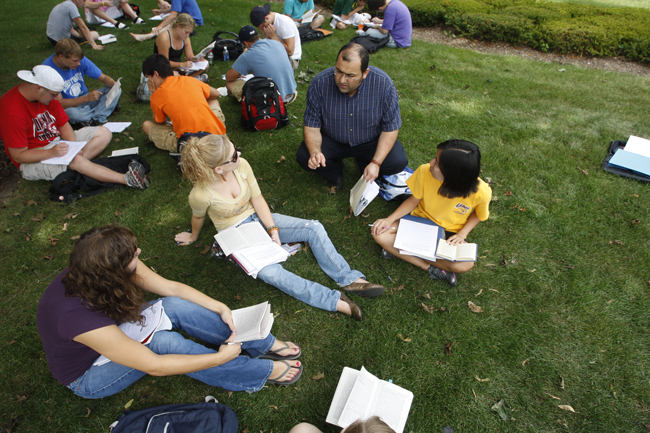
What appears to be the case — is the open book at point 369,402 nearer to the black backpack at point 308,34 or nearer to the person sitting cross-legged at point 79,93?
the person sitting cross-legged at point 79,93

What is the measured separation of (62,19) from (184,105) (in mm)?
6745

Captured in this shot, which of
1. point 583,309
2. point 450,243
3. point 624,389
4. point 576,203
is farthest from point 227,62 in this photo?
point 624,389

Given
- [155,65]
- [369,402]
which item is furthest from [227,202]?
[155,65]

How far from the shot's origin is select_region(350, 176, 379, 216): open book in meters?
4.03

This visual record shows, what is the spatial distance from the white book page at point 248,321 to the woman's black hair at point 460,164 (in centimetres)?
213

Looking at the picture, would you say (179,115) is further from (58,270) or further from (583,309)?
(583,309)

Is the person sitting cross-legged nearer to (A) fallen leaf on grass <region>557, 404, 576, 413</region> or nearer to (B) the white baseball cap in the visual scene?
(B) the white baseball cap

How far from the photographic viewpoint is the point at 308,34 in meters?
9.27

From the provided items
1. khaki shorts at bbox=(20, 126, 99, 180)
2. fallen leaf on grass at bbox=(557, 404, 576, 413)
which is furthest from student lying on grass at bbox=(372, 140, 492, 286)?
khaki shorts at bbox=(20, 126, 99, 180)

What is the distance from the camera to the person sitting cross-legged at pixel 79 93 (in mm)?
5836

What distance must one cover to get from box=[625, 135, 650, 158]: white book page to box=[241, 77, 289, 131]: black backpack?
224 inches

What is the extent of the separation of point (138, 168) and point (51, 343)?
133 inches

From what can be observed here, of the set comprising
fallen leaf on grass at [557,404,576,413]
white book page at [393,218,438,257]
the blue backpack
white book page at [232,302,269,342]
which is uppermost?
white book page at [393,218,438,257]

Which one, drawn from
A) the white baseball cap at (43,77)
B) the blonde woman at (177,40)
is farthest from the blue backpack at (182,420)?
the blonde woman at (177,40)
